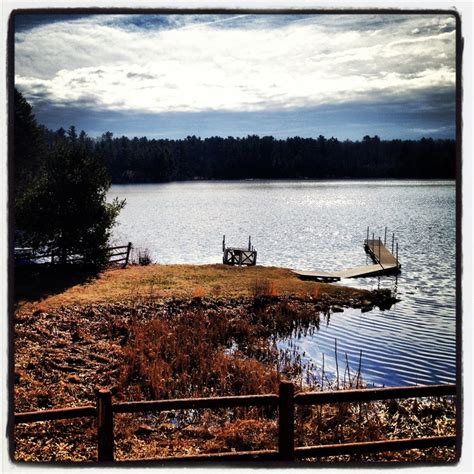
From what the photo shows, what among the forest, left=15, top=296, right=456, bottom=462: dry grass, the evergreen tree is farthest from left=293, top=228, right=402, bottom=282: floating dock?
the evergreen tree

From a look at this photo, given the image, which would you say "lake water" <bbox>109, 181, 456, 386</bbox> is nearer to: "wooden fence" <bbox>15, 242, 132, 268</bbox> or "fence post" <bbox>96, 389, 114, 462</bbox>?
"wooden fence" <bbox>15, 242, 132, 268</bbox>

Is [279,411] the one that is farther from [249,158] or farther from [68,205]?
[68,205]

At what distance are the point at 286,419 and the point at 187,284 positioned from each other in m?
3.57

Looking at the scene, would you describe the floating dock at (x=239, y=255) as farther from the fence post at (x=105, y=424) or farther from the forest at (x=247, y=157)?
the fence post at (x=105, y=424)

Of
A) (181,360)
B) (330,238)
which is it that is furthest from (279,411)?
(330,238)

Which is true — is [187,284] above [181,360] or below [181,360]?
above

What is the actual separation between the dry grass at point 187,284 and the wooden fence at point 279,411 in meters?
3.00

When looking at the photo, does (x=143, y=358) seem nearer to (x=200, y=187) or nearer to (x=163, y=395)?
(x=163, y=395)

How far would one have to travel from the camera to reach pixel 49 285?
28.5 feet

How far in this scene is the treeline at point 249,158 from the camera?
7.74 m

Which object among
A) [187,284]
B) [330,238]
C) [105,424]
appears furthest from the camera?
[330,238]

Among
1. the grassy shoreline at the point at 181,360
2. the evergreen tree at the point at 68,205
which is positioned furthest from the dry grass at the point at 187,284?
the evergreen tree at the point at 68,205

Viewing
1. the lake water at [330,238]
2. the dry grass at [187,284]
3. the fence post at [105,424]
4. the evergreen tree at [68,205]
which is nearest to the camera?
the fence post at [105,424]

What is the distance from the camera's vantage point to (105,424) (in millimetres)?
5598
